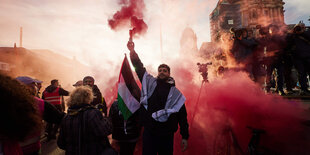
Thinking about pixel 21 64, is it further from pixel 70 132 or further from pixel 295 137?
pixel 295 137

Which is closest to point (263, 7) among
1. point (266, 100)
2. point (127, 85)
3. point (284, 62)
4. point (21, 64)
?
point (284, 62)

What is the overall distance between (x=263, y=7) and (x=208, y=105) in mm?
43349

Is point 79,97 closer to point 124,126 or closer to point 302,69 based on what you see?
point 124,126

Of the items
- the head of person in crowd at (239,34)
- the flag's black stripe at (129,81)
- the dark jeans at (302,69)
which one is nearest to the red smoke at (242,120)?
the flag's black stripe at (129,81)

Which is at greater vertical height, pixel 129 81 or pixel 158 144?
pixel 129 81

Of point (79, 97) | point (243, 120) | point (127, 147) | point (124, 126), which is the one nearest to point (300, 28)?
point (243, 120)

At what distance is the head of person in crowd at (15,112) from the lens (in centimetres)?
111

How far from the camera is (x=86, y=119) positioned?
6.49 ft

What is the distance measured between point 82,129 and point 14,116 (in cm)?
90

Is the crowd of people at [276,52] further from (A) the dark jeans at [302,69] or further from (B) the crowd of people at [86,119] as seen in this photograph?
(B) the crowd of people at [86,119]

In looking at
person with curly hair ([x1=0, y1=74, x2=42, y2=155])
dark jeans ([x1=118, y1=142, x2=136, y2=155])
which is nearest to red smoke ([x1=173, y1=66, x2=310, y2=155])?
dark jeans ([x1=118, y1=142, x2=136, y2=155])

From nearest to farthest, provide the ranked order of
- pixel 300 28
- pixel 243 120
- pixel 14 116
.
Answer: pixel 14 116 → pixel 243 120 → pixel 300 28

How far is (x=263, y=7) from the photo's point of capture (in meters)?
35.7

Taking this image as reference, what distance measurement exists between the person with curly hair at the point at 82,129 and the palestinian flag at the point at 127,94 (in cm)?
86
